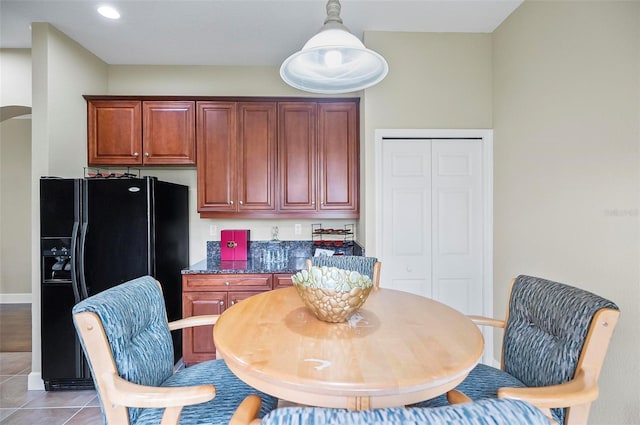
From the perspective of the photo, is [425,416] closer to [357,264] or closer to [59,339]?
[357,264]

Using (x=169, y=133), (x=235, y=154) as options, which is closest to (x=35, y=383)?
(x=169, y=133)

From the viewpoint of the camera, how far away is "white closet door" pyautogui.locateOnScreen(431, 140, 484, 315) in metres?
2.78

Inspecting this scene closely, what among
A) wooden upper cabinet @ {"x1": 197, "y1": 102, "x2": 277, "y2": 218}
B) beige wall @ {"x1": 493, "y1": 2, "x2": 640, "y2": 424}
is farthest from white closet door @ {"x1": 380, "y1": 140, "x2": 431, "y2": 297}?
wooden upper cabinet @ {"x1": 197, "y1": 102, "x2": 277, "y2": 218}

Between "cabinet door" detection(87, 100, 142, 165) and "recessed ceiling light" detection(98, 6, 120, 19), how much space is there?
2.36ft

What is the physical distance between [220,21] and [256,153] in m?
1.09

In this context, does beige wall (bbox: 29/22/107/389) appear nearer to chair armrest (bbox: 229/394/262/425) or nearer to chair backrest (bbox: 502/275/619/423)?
chair armrest (bbox: 229/394/262/425)

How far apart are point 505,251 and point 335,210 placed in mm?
1474

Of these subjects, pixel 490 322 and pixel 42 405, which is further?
pixel 42 405

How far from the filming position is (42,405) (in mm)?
2293

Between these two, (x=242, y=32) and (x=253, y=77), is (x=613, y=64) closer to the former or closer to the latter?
(x=242, y=32)

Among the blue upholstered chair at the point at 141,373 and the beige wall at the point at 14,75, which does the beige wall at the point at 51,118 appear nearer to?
the beige wall at the point at 14,75

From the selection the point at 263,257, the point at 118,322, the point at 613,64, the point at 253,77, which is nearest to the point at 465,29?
the point at 613,64

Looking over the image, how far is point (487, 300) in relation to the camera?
276 cm

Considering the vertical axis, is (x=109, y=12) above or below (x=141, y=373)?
above
